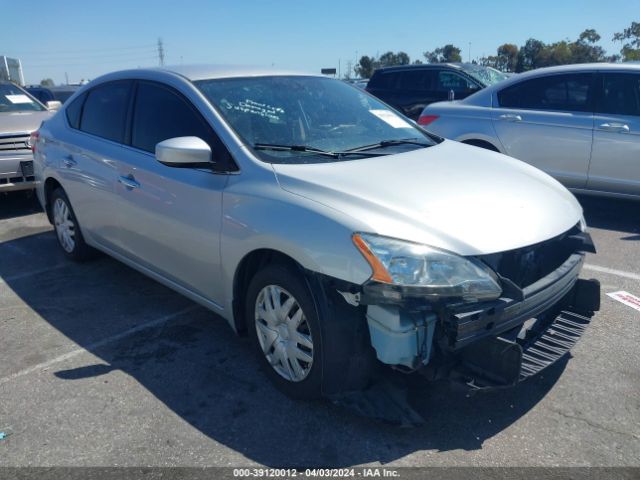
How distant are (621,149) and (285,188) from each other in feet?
15.4

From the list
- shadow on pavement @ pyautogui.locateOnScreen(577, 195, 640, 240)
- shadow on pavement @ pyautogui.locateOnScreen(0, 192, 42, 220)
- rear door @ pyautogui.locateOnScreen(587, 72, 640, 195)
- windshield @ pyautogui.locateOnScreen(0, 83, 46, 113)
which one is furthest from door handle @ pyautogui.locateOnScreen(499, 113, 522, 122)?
windshield @ pyautogui.locateOnScreen(0, 83, 46, 113)

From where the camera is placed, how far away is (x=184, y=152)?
3.13m

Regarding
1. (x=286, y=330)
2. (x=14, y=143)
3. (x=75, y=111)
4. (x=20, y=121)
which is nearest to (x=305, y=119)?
(x=286, y=330)

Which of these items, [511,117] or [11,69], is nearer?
[511,117]

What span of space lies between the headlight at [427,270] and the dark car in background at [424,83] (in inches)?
354

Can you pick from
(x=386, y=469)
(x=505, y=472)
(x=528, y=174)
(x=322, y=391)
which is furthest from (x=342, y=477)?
(x=528, y=174)

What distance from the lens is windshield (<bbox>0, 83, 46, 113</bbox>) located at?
8391 mm

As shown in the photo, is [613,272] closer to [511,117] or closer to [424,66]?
[511,117]

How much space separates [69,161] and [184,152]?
225 cm

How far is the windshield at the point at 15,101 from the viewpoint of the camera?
8391mm

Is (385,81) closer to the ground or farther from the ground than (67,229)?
farther from the ground

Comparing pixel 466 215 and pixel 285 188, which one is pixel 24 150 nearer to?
pixel 285 188

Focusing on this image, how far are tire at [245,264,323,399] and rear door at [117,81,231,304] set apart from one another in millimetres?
389

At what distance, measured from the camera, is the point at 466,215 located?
275 centimetres
